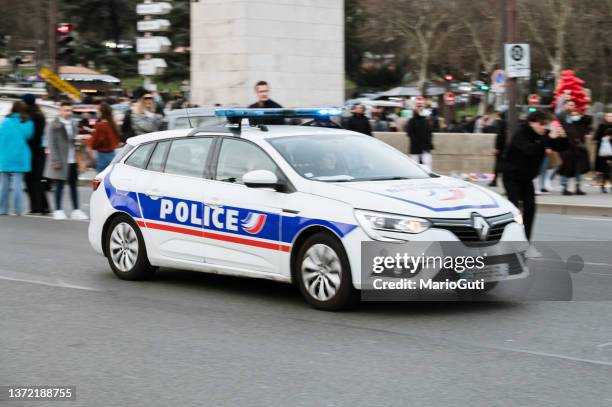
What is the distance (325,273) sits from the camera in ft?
28.2

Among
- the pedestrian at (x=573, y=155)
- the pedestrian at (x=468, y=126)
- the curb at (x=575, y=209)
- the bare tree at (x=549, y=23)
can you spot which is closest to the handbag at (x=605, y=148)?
the pedestrian at (x=573, y=155)

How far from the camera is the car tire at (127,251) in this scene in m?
10.4

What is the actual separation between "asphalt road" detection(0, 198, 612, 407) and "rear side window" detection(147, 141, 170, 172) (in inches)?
42.7

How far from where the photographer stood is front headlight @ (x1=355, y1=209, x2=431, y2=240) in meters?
8.27

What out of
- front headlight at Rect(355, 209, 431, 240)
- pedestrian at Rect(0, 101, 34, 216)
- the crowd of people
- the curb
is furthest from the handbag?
front headlight at Rect(355, 209, 431, 240)

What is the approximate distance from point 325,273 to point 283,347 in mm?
1174

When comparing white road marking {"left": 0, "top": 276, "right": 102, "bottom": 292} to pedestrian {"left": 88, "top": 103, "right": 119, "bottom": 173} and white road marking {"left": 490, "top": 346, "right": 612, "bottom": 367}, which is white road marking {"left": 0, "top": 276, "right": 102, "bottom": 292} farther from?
pedestrian {"left": 88, "top": 103, "right": 119, "bottom": 173}

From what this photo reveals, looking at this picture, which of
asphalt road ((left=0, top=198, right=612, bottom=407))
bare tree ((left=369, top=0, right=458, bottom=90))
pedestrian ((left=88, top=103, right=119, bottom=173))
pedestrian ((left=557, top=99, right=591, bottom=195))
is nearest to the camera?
asphalt road ((left=0, top=198, right=612, bottom=407))

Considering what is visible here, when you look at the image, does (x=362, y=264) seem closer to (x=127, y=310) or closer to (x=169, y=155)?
(x=127, y=310)

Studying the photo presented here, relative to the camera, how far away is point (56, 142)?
16391mm

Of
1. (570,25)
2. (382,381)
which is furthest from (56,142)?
(570,25)

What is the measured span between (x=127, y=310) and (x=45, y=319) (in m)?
0.68

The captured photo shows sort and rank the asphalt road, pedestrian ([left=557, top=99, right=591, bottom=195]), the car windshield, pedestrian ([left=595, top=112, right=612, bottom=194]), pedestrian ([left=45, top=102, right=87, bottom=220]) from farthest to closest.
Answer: pedestrian ([left=595, top=112, right=612, bottom=194]) < pedestrian ([left=557, top=99, right=591, bottom=195]) < pedestrian ([left=45, top=102, right=87, bottom=220]) < the car windshield < the asphalt road

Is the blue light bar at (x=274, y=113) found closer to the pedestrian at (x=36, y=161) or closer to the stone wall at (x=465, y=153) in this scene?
the pedestrian at (x=36, y=161)
